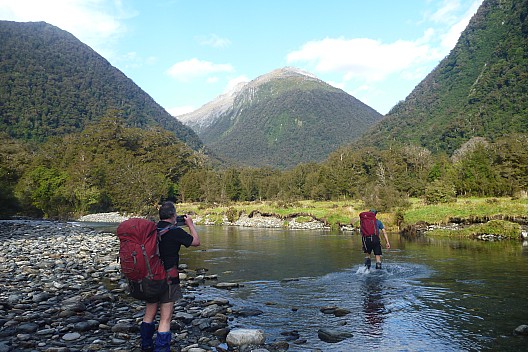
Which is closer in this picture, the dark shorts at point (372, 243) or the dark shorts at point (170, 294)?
the dark shorts at point (170, 294)

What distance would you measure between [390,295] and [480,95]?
158m

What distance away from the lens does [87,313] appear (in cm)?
952

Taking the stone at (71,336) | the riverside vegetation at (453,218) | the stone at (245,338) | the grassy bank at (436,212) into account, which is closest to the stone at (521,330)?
the stone at (245,338)

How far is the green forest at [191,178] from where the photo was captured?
164 ft

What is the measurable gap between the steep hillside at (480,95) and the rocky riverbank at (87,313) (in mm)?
116865

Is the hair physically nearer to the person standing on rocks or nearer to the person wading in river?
the person standing on rocks

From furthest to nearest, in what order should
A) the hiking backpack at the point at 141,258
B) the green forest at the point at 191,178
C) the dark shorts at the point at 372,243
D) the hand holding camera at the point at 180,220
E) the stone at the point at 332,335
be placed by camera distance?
the green forest at the point at 191,178 → the dark shorts at the point at 372,243 → the stone at the point at 332,335 → the hand holding camera at the point at 180,220 → the hiking backpack at the point at 141,258

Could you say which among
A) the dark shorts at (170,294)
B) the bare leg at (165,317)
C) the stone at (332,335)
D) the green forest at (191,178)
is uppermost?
the green forest at (191,178)

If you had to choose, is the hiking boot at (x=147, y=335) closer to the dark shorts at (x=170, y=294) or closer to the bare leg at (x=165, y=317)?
the bare leg at (x=165, y=317)

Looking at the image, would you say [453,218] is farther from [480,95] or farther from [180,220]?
[480,95]

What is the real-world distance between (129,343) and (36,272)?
921cm

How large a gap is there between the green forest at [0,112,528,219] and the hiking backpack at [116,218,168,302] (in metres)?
40.2

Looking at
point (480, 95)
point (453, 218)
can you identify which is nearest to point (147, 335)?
point (453, 218)

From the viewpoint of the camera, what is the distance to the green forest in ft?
164
